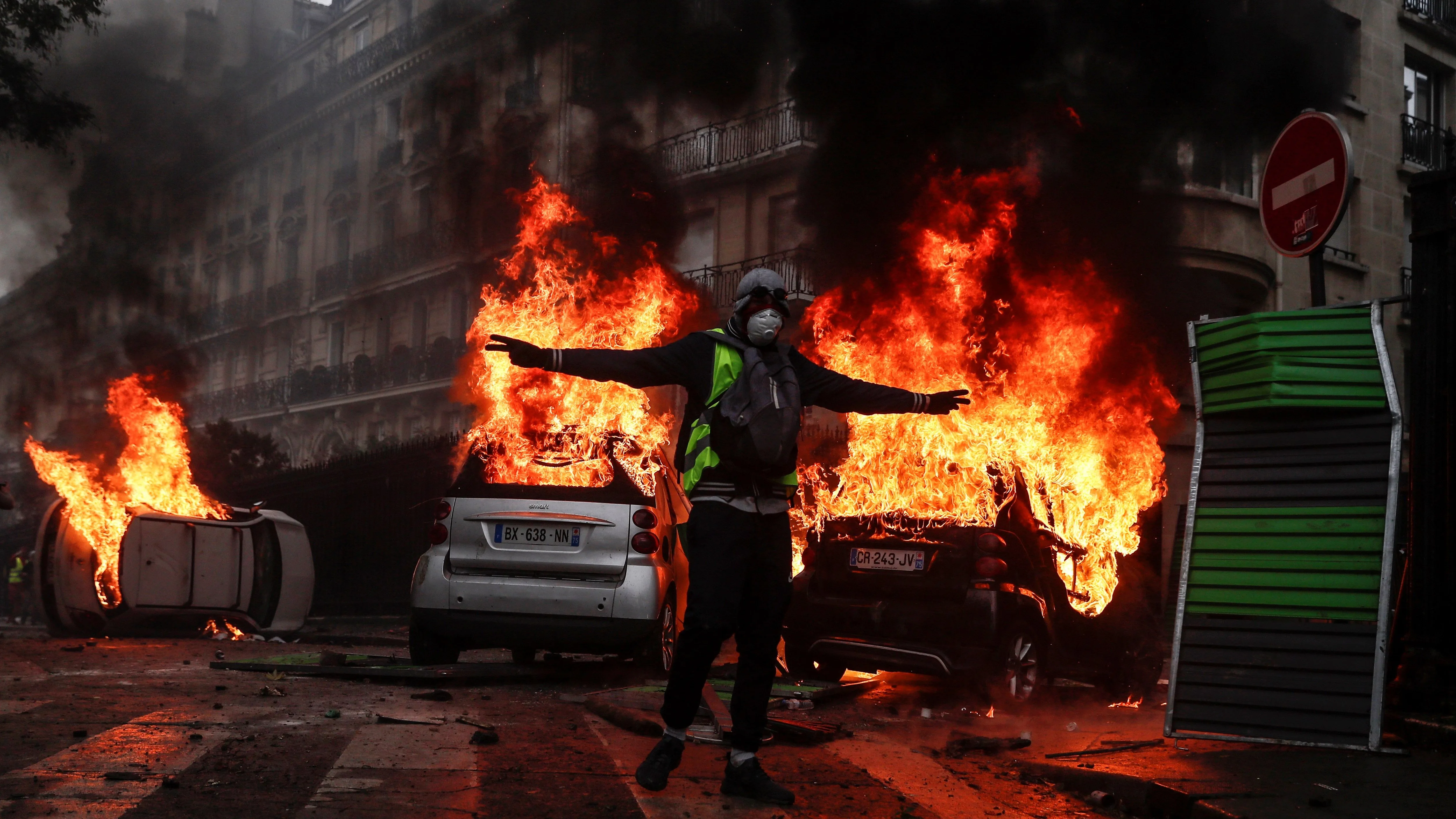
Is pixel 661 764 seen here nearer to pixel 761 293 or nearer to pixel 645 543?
pixel 761 293

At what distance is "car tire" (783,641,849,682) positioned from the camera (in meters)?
8.42

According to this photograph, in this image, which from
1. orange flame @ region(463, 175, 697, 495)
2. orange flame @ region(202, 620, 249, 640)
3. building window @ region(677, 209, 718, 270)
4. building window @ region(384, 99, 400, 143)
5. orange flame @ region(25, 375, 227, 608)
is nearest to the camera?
orange flame @ region(463, 175, 697, 495)

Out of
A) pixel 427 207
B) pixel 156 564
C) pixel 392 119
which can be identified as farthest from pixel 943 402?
pixel 427 207

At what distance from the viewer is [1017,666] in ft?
25.9

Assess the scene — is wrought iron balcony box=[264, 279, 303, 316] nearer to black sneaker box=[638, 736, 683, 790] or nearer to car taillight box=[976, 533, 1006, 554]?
car taillight box=[976, 533, 1006, 554]

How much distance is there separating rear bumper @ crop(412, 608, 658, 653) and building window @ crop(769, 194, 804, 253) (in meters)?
14.8

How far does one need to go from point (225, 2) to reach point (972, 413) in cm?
1638

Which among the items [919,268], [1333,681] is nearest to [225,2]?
[919,268]

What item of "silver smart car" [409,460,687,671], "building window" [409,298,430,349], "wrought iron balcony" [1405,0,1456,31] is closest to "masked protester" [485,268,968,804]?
"silver smart car" [409,460,687,671]

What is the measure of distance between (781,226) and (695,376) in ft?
59.1

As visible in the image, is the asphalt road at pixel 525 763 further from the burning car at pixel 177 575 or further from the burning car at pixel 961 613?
the burning car at pixel 177 575

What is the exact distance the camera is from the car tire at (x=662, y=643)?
8352 millimetres

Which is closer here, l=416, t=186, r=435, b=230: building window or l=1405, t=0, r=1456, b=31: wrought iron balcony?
l=1405, t=0, r=1456, b=31: wrought iron balcony

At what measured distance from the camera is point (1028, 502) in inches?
332
